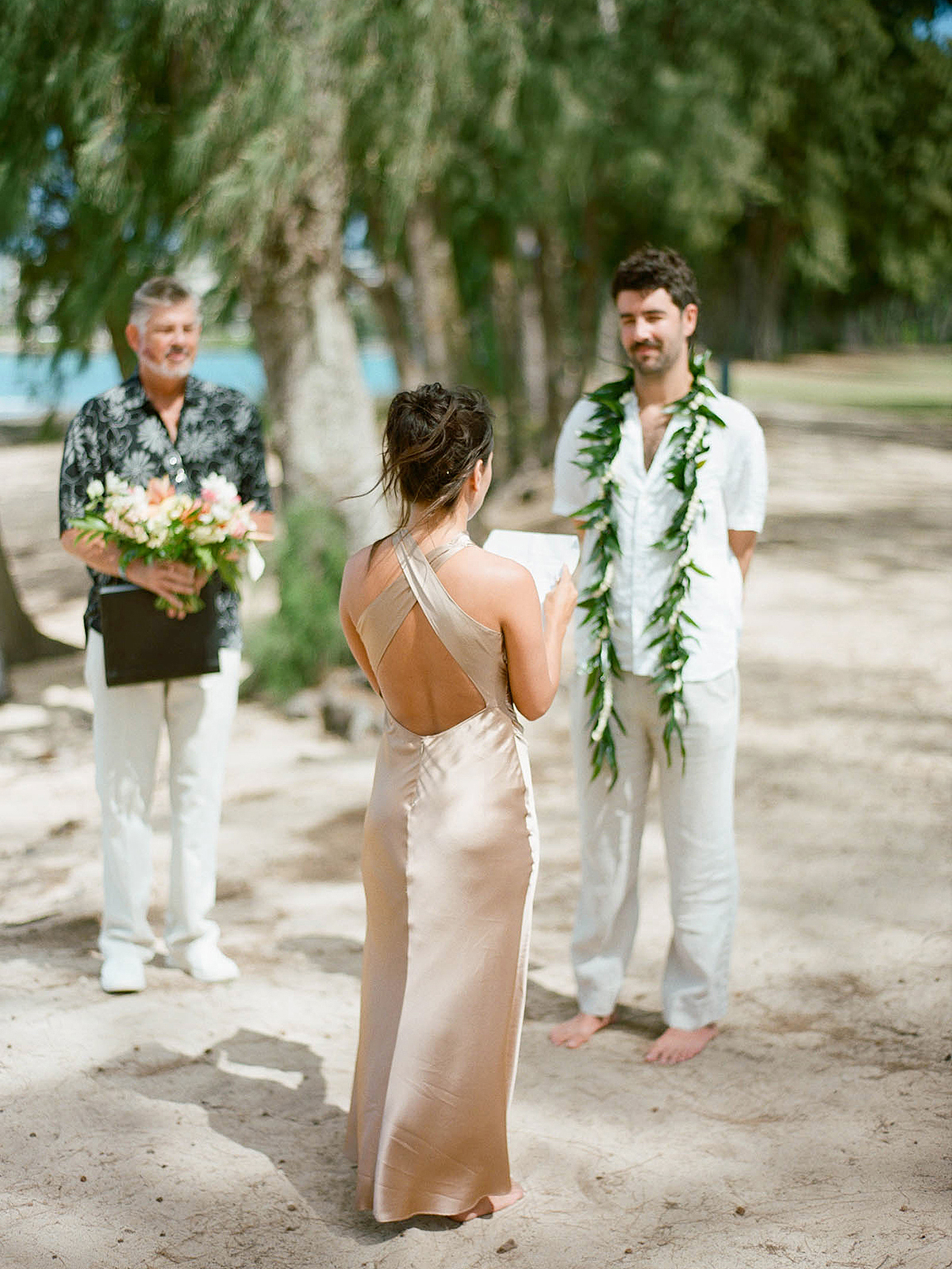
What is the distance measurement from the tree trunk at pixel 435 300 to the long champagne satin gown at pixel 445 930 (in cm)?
1029

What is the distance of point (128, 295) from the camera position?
8383 millimetres

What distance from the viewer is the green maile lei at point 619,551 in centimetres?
372

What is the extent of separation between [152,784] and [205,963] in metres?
0.64

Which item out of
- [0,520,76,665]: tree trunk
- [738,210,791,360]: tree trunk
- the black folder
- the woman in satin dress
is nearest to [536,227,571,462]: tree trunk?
[0,520,76,665]: tree trunk

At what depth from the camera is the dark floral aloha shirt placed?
4059mm

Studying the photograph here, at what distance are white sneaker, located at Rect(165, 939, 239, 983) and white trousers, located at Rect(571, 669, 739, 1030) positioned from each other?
1.21 meters

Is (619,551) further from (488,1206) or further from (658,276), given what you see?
(488,1206)

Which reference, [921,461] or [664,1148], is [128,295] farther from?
[921,461]

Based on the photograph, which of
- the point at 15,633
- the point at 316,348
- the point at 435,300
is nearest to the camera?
the point at 316,348

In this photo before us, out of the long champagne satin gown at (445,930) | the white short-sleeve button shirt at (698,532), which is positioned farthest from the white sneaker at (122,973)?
the white short-sleeve button shirt at (698,532)

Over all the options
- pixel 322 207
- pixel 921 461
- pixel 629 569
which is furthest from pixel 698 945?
pixel 921 461

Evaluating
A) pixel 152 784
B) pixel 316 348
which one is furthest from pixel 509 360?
pixel 152 784

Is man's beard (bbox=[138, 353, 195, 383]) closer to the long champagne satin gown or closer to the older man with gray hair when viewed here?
the older man with gray hair

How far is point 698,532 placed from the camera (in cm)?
377
